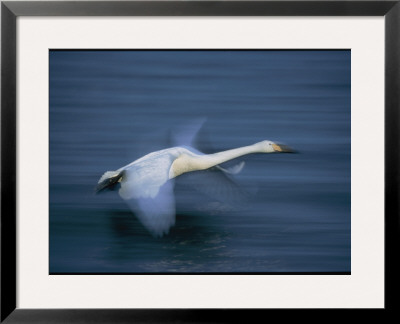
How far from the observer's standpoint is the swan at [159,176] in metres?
2.22

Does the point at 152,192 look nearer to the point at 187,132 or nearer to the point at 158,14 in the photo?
the point at 187,132

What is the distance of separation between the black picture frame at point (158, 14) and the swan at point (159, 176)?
379 mm

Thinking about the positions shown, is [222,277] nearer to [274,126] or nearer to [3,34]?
[274,126]

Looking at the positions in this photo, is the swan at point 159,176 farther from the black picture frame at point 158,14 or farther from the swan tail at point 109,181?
the black picture frame at point 158,14

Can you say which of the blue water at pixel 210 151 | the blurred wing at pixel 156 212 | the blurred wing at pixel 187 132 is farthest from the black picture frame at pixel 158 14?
the blurred wing at pixel 187 132

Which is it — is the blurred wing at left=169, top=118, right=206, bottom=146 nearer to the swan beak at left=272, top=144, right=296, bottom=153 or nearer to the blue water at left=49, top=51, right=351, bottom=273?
the blue water at left=49, top=51, right=351, bottom=273

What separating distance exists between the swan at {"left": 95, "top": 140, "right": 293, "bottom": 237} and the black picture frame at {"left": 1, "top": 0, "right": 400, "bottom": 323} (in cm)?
38

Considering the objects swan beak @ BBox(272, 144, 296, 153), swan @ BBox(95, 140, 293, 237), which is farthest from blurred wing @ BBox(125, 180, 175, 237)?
swan beak @ BBox(272, 144, 296, 153)

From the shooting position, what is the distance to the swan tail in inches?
87.1

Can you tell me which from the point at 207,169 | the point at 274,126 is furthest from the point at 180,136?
the point at 274,126

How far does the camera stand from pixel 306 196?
223 cm

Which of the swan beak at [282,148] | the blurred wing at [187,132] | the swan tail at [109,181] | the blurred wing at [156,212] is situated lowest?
the blurred wing at [156,212]

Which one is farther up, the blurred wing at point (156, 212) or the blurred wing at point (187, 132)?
the blurred wing at point (187, 132)

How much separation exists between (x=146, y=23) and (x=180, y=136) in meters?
0.51
